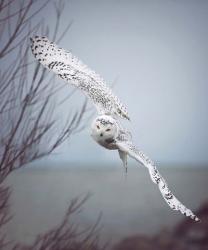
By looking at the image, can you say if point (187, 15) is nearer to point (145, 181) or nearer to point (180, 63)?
point (180, 63)

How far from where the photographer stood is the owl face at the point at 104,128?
1491 millimetres

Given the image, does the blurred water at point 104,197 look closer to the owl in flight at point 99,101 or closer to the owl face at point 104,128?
the owl in flight at point 99,101

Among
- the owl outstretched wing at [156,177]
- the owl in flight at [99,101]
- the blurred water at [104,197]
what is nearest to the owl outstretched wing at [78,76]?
the owl in flight at [99,101]

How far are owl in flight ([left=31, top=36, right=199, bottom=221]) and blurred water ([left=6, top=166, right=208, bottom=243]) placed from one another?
1.33ft

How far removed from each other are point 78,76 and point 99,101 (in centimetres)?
11

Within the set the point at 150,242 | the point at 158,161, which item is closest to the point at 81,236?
the point at 150,242

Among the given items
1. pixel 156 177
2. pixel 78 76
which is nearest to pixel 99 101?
pixel 78 76

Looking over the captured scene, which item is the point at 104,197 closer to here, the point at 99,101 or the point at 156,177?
the point at 99,101

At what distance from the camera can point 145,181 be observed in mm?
2059

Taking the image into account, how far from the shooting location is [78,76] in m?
1.62

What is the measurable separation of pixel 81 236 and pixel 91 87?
0.70m

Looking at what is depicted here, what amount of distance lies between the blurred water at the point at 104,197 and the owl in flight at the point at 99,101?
16.0 inches

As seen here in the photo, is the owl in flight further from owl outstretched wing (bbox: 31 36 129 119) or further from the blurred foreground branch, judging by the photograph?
the blurred foreground branch

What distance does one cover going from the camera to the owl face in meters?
1.49
